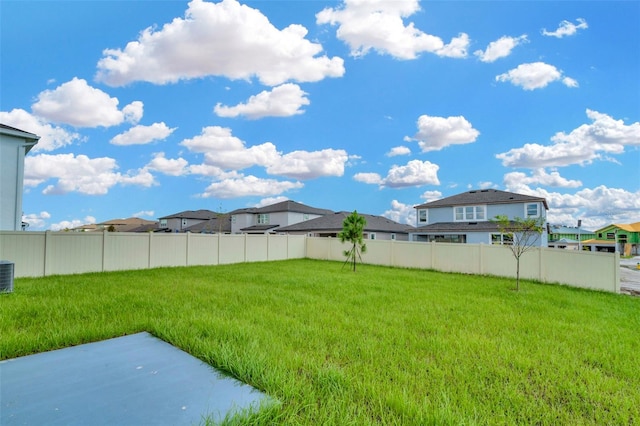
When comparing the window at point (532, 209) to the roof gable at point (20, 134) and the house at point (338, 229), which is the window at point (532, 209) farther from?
the roof gable at point (20, 134)

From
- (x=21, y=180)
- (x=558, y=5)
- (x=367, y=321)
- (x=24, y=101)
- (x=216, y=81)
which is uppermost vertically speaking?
(x=558, y=5)

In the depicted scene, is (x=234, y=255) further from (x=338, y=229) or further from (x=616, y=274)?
(x=616, y=274)

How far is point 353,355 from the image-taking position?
3752 millimetres

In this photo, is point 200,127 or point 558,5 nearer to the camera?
point 558,5

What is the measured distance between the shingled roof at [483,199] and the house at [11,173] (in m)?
24.6

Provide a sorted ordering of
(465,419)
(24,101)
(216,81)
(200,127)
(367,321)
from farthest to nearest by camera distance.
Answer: (200,127) → (216,81) → (24,101) → (367,321) → (465,419)

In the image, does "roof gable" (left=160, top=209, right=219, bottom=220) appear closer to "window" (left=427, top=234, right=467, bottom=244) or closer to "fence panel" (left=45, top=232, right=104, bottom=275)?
"window" (left=427, top=234, right=467, bottom=244)

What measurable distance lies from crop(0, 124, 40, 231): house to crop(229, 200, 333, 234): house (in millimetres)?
21780

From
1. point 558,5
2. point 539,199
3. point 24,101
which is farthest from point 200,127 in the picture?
point 539,199

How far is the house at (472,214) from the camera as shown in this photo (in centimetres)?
2238

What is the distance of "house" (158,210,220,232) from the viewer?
4647 cm

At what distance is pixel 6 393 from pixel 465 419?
3773 millimetres

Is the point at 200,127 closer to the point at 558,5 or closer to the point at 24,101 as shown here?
the point at 24,101

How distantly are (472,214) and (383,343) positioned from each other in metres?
23.3
